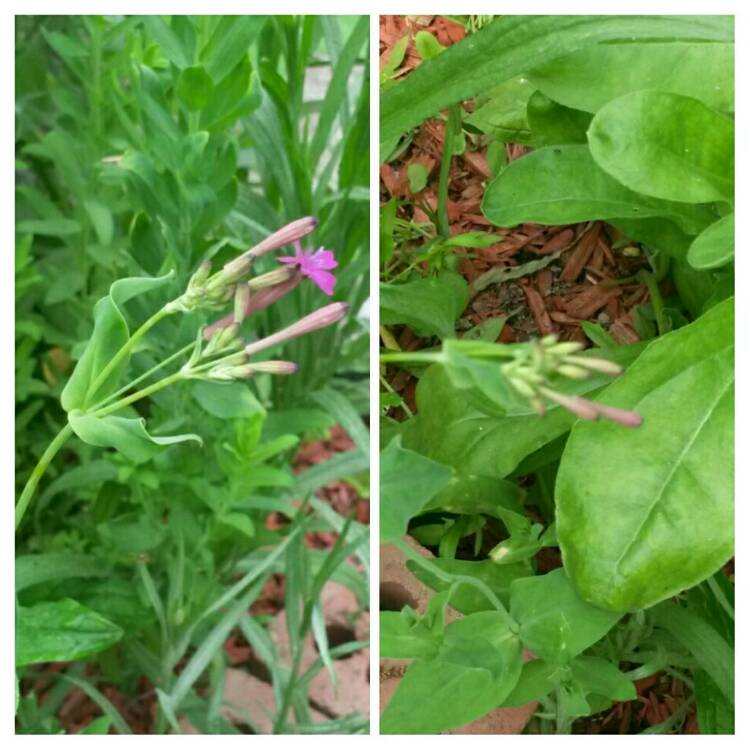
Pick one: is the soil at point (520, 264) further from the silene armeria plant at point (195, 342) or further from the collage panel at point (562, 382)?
the silene armeria plant at point (195, 342)

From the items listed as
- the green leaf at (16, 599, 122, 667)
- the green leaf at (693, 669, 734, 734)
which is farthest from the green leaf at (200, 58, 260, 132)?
the green leaf at (693, 669, 734, 734)

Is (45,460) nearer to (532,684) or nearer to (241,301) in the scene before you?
(241,301)

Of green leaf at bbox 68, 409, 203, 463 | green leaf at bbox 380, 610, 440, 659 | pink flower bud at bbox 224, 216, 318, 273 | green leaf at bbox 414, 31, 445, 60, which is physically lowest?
green leaf at bbox 380, 610, 440, 659

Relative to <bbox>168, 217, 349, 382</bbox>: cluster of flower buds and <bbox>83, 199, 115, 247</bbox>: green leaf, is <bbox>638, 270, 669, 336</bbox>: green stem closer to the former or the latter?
<bbox>168, 217, 349, 382</bbox>: cluster of flower buds

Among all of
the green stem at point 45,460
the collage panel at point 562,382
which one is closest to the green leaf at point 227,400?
the collage panel at point 562,382
